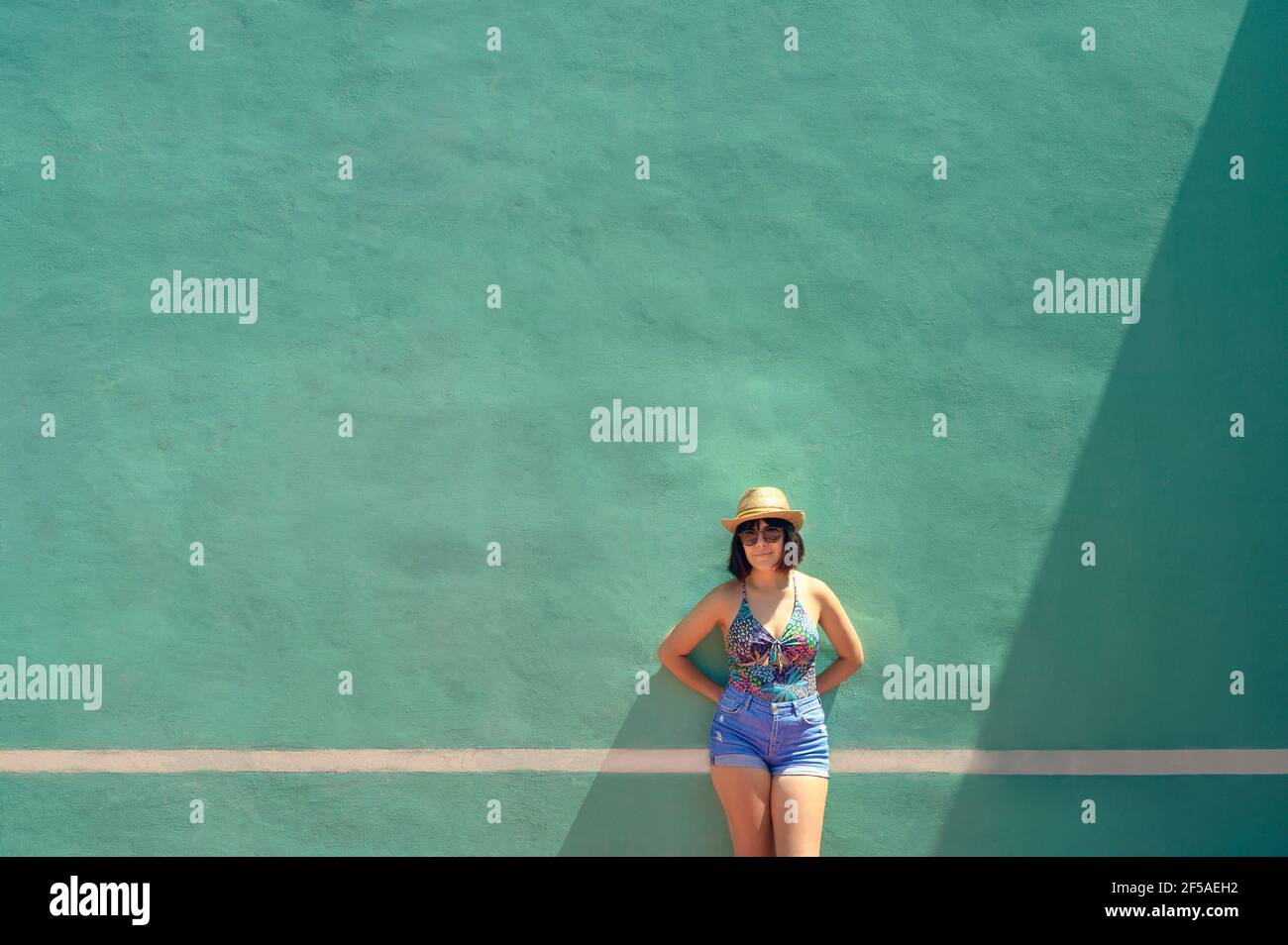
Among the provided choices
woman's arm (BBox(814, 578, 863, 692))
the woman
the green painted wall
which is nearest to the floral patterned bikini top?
the woman

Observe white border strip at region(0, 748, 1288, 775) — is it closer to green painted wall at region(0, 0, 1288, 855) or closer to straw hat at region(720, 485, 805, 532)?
green painted wall at region(0, 0, 1288, 855)

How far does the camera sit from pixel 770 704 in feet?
18.2

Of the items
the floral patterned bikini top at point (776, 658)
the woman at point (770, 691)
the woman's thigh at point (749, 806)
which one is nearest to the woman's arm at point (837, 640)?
the woman at point (770, 691)

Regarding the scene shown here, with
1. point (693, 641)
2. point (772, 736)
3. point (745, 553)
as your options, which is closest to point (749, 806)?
point (772, 736)

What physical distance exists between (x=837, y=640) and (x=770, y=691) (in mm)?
463

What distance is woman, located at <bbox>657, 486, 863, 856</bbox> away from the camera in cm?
553

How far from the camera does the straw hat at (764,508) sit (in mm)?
5609

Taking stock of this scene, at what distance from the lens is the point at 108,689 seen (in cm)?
606

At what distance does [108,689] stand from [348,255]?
2402 millimetres

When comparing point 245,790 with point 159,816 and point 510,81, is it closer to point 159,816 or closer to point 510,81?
point 159,816

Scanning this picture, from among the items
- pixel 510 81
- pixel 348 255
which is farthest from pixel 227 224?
pixel 510 81

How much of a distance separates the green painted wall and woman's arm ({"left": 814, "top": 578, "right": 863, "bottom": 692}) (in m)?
0.22

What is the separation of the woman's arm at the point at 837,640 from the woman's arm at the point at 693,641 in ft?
1.54

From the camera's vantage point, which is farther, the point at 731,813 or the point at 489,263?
the point at 489,263
